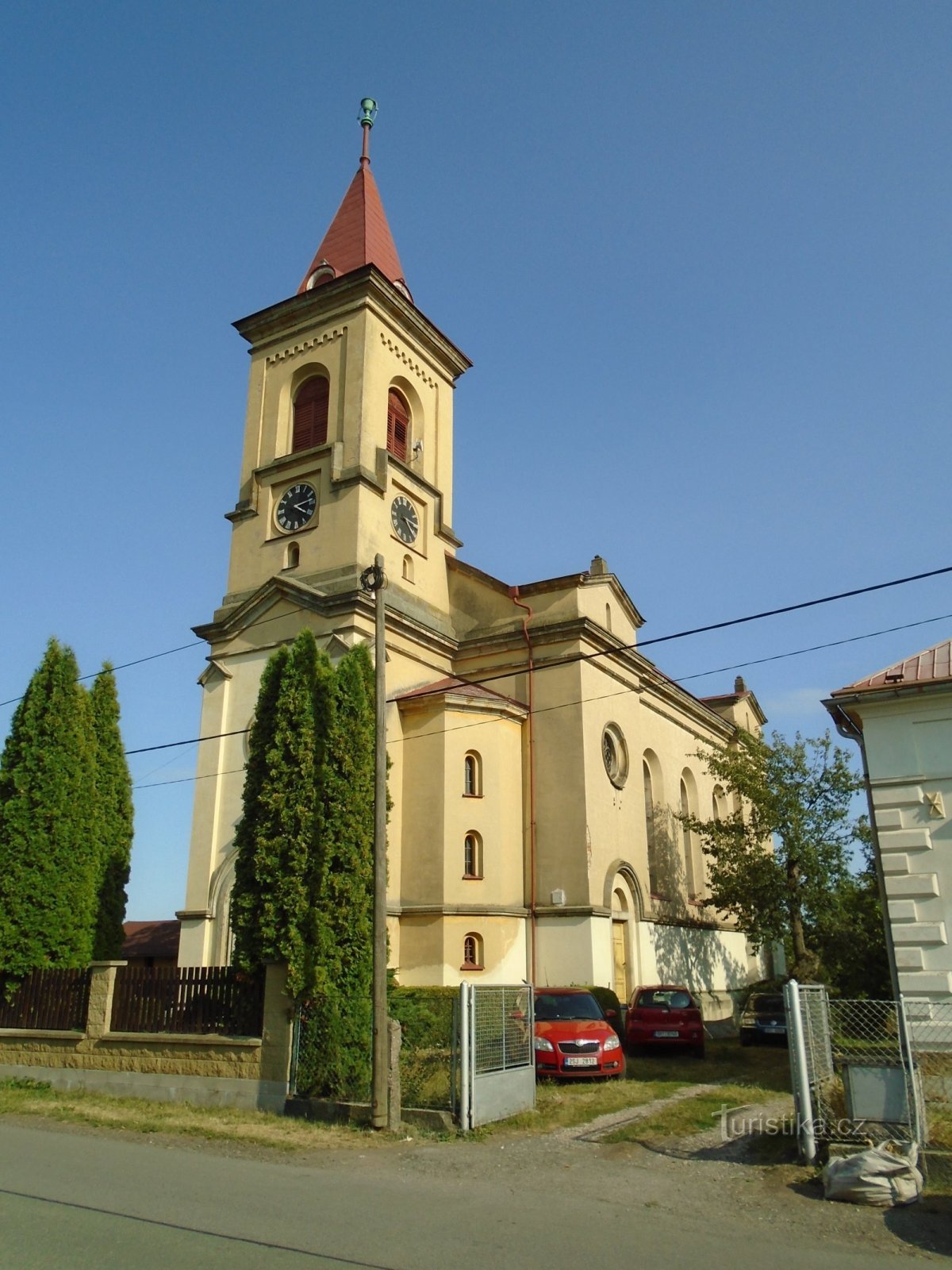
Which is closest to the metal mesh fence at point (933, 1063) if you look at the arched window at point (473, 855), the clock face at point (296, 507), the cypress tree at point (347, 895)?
the cypress tree at point (347, 895)

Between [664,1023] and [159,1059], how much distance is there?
1032 cm

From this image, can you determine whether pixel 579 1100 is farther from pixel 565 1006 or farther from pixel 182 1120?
pixel 182 1120

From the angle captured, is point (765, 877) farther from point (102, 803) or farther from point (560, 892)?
point (102, 803)

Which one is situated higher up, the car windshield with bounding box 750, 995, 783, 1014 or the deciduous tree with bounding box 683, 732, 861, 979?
the deciduous tree with bounding box 683, 732, 861, 979

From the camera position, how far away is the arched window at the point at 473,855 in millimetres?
23409

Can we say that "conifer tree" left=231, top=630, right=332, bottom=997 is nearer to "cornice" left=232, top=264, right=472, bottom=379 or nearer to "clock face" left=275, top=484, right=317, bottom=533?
"clock face" left=275, top=484, right=317, bottom=533

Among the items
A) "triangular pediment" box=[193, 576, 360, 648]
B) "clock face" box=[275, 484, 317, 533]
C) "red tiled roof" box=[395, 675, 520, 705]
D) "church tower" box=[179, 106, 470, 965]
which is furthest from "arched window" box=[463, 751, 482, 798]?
"clock face" box=[275, 484, 317, 533]

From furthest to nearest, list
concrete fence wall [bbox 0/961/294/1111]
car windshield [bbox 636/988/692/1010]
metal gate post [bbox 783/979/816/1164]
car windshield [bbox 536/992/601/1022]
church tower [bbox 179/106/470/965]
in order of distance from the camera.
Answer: church tower [bbox 179/106/470/965], car windshield [bbox 636/988/692/1010], car windshield [bbox 536/992/601/1022], concrete fence wall [bbox 0/961/294/1111], metal gate post [bbox 783/979/816/1164]

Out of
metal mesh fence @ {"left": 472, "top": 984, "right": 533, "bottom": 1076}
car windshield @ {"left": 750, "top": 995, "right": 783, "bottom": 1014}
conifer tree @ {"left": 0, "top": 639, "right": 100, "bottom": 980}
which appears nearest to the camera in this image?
metal mesh fence @ {"left": 472, "top": 984, "right": 533, "bottom": 1076}

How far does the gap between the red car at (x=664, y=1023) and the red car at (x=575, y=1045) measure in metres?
3.43

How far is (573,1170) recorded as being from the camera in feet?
33.1

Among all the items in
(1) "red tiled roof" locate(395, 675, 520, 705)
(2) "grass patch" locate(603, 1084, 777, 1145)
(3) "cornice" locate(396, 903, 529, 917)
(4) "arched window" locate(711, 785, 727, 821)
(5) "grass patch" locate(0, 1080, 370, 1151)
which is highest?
(1) "red tiled roof" locate(395, 675, 520, 705)

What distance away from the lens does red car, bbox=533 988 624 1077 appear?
15.9 metres

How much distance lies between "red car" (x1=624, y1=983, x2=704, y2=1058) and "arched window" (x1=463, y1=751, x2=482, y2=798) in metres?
6.25
